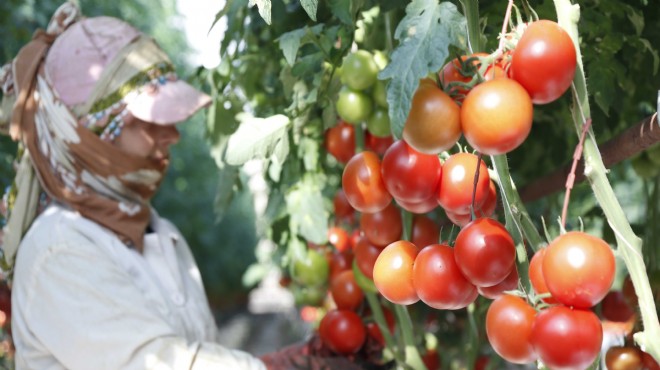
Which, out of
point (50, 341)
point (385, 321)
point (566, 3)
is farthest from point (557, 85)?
point (50, 341)

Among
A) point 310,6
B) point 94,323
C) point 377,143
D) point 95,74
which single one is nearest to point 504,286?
point 310,6

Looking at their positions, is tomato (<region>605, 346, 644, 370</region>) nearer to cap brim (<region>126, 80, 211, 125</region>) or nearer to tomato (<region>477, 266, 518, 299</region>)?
tomato (<region>477, 266, 518, 299</region>)

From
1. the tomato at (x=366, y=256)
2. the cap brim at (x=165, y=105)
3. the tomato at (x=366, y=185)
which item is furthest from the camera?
the cap brim at (x=165, y=105)

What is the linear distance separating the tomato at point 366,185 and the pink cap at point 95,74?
673 mm

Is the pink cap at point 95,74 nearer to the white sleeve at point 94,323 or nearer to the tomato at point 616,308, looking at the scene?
the white sleeve at point 94,323

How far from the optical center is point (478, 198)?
2.87ft

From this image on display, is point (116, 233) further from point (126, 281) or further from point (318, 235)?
point (318, 235)

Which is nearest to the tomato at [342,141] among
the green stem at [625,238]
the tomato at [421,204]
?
the tomato at [421,204]

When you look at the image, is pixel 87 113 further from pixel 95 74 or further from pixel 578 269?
pixel 578 269

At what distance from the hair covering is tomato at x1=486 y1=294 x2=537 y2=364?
3.06 ft

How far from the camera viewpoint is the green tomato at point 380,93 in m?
1.22

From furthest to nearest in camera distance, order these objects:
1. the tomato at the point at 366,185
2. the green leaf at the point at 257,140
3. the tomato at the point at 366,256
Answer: the tomato at the point at 366,256 < the green leaf at the point at 257,140 < the tomato at the point at 366,185

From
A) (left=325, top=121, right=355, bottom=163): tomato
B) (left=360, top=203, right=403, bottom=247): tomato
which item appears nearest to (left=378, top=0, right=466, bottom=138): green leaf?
(left=360, top=203, right=403, bottom=247): tomato

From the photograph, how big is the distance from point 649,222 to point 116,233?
3.66ft
